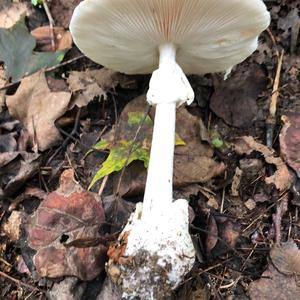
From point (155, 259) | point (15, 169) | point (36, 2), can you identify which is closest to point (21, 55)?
point (36, 2)

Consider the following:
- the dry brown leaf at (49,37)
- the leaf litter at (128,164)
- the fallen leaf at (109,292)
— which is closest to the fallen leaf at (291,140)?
the leaf litter at (128,164)

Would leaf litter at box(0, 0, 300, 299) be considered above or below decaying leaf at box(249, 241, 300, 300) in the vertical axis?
above

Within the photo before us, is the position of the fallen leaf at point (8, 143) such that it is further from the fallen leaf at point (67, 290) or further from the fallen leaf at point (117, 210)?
the fallen leaf at point (67, 290)

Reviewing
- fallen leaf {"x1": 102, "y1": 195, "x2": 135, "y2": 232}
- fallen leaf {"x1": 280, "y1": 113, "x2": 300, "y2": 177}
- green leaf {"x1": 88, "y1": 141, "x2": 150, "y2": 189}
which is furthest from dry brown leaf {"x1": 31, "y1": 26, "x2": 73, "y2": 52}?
fallen leaf {"x1": 280, "y1": 113, "x2": 300, "y2": 177}

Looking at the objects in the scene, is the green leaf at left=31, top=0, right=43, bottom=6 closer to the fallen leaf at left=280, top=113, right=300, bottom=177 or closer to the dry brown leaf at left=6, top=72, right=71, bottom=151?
the dry brown leaf at left=6, top=72, right=71, bottom=151

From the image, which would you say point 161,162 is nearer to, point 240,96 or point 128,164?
point 128,164
